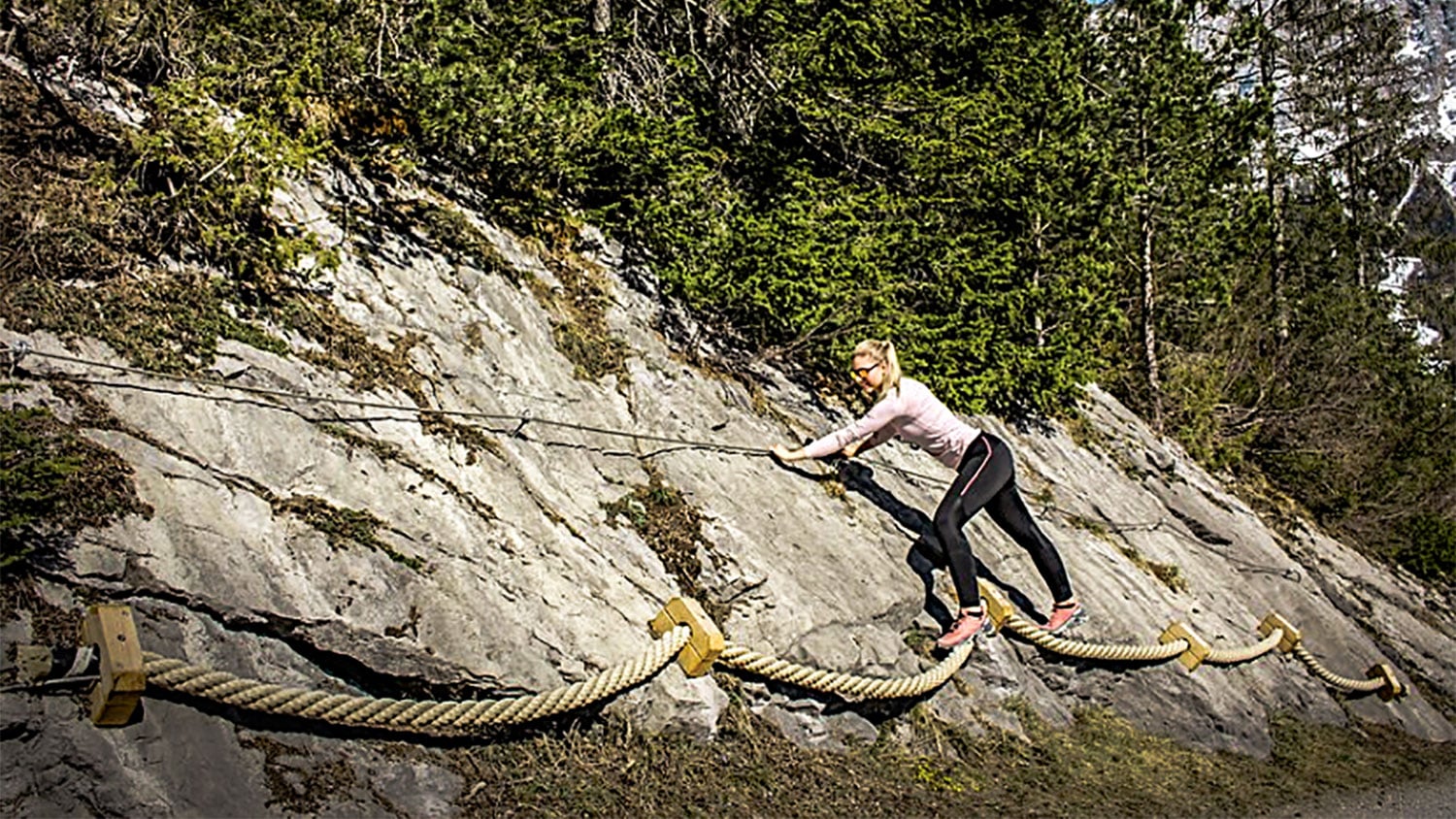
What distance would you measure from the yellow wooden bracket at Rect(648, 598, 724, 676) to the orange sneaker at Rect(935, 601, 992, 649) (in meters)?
1.98

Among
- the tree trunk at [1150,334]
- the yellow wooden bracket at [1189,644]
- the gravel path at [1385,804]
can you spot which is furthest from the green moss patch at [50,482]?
the tree trunk at [1150,334]

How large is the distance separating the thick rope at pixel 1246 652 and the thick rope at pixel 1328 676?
417 millimetres

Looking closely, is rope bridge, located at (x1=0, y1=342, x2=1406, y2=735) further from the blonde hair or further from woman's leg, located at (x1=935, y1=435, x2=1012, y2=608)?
the blonde hair

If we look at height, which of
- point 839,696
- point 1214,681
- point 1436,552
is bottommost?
point 839,696

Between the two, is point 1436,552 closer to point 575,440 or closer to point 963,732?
point 963,732

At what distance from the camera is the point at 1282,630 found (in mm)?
10383

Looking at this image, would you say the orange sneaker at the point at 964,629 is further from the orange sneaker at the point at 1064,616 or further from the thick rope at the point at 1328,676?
the thick rope at the point at 1328,676

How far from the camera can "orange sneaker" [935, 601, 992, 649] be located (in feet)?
22.6

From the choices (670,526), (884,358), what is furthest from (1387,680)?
(670,526)

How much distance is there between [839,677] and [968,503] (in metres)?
1.73

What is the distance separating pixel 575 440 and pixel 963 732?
2.99 m

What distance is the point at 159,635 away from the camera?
4.20 m

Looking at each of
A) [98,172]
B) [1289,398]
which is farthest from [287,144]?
[1289,398]

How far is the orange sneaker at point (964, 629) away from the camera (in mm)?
6883
